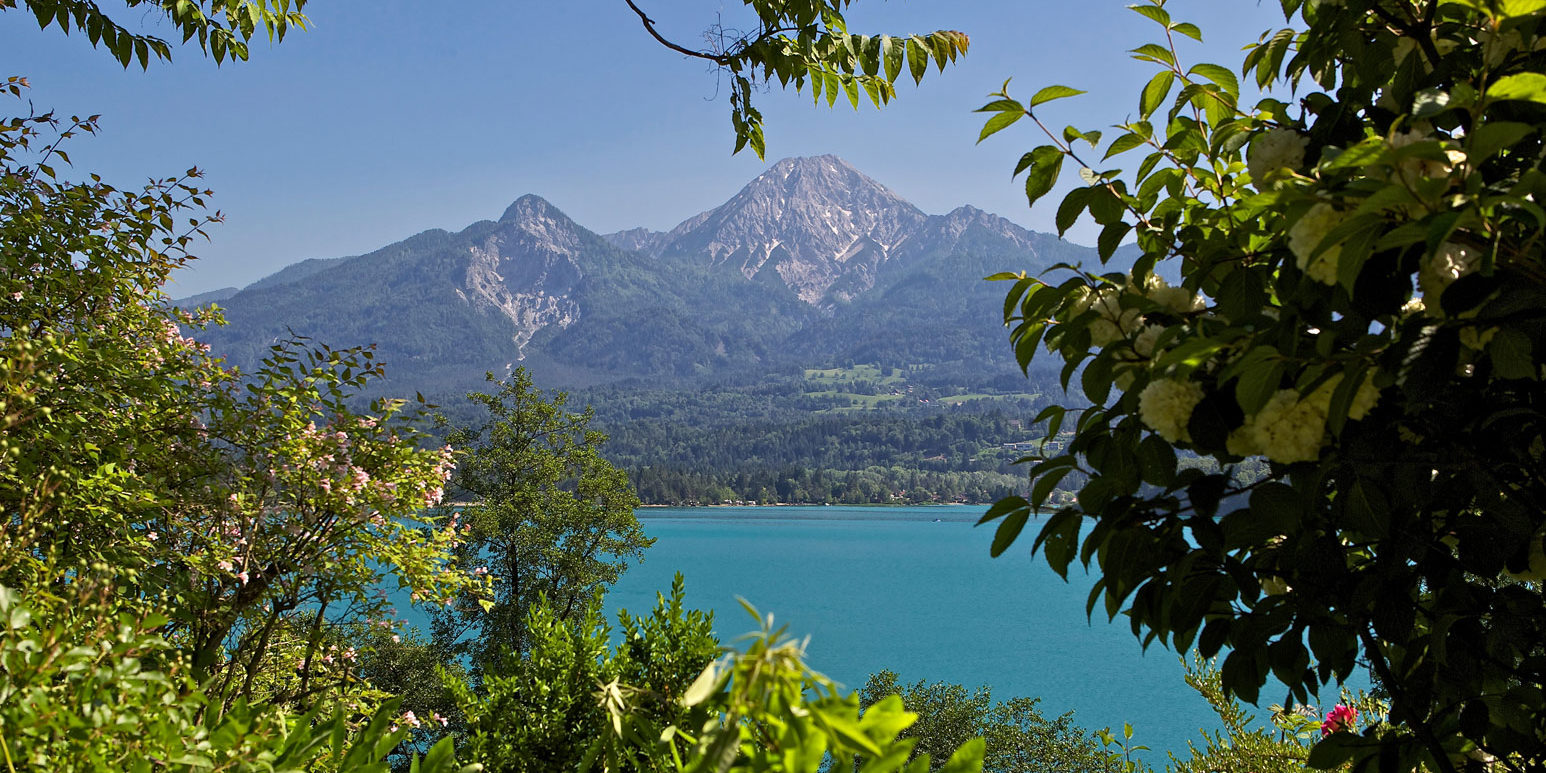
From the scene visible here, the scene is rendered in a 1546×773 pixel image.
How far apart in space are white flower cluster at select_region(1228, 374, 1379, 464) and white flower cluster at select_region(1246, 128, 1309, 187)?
0.36 metres

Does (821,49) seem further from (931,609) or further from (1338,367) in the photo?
(931,609)

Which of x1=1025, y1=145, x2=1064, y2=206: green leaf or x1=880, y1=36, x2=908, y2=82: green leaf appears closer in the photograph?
x1=1025, y1=145, x2=1064, y2=206: green leaf

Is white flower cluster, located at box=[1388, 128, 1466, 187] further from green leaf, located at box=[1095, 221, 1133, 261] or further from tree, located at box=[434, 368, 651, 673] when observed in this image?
tree, located at box=[434, 368, 651, 673]

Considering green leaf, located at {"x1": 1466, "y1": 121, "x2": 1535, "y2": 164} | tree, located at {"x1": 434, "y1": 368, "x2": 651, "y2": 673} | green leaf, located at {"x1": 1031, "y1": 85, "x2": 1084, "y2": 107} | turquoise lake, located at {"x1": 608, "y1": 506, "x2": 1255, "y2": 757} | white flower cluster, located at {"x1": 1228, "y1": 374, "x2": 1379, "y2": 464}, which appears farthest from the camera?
turquoise lake, located at {"x1": 608, "y1": 506, "x2": 1255, "y2": 757}

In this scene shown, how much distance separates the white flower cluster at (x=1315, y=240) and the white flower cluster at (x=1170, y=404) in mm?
227

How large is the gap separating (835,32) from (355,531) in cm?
315

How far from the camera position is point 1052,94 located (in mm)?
1410

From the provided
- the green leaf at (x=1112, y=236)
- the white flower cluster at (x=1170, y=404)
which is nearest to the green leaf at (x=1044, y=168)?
the green leaf at (x=1112, y=236)

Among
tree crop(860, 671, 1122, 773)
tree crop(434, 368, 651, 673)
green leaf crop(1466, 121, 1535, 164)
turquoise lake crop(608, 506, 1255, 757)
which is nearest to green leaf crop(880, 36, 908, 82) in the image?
green leaf crop(1466, 121, 1535, 164)

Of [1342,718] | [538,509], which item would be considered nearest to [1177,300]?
[1342,718]

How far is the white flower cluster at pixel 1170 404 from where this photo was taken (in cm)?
117

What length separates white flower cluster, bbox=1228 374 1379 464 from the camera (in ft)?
3.60

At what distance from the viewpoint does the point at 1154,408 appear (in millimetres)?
1183

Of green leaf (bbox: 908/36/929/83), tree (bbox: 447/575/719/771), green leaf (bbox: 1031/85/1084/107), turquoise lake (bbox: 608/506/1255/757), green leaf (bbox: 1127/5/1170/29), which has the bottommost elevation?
turquoise lake (bbox: 608/506/1255/757)
